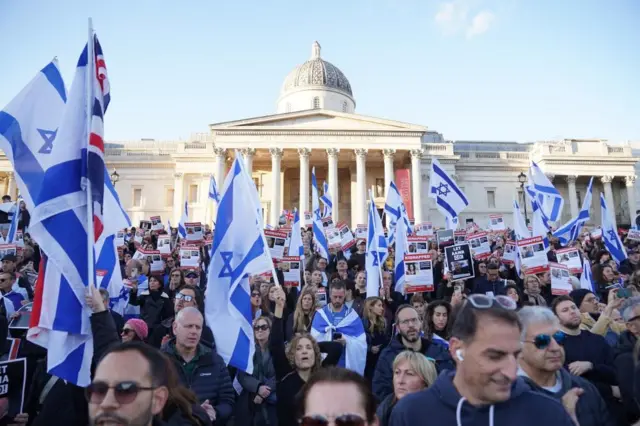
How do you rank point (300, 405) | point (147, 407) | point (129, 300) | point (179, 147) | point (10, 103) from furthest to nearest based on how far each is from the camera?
point (179, 147) < point (129, 300) < point (10, 103) < point (147, 407) < point (300, 405)

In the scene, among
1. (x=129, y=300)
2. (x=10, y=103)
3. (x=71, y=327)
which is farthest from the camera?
(x=129, y=300)

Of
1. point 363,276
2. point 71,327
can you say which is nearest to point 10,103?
point 71,327

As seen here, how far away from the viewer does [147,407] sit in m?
2.39

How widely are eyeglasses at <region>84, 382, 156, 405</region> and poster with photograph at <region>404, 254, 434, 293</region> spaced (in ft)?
22.7

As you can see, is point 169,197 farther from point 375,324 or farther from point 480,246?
point 375,324

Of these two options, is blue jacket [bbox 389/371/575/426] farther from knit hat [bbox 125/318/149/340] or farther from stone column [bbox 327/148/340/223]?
Answer: stone column [bbox 327/148/340/223]

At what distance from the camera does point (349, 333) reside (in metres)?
6.13

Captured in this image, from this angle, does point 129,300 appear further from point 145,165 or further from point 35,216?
point 145,165

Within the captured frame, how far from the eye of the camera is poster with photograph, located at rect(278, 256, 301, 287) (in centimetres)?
1010

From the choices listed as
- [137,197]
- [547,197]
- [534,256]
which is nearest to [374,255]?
[534,256]

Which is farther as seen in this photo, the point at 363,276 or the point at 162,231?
the point at 162,231

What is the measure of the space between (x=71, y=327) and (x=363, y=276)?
6083 millimetres

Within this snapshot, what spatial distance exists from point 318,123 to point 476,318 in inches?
1457

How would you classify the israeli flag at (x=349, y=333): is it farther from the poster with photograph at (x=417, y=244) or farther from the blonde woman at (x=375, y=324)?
the poster with photograph at (x=417, y=244)
